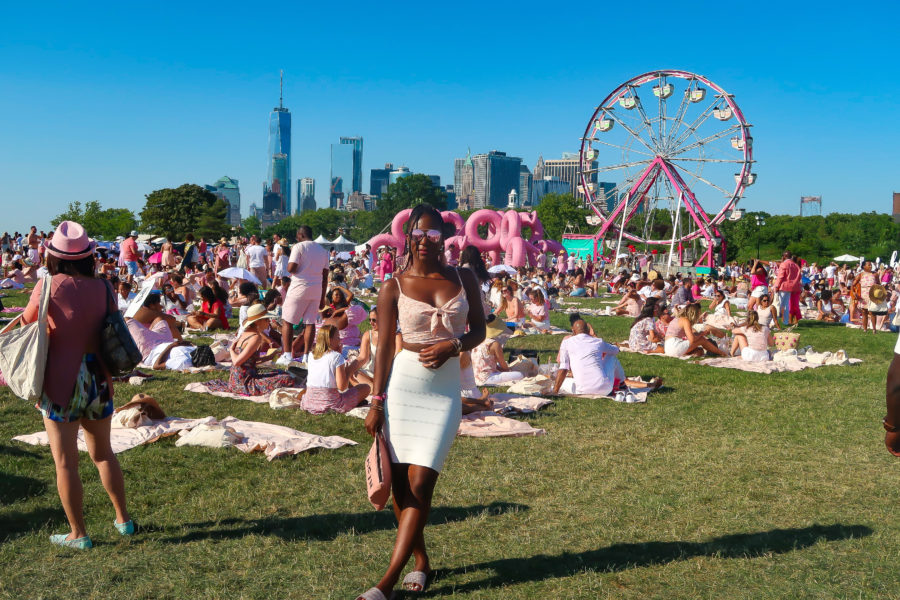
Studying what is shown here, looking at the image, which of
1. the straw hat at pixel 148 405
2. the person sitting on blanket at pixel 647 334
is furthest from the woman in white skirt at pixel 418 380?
the person sitting on blanket at pixel 647 334

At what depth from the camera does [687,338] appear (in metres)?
11.3

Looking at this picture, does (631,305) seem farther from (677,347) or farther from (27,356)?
(27,356)

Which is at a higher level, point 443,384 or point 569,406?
point 443,384

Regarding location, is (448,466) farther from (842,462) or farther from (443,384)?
(842,462)

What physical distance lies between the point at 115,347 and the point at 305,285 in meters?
5.41

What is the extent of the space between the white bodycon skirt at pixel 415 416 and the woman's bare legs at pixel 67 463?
167 centimetres

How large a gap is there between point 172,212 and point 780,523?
7867 cm

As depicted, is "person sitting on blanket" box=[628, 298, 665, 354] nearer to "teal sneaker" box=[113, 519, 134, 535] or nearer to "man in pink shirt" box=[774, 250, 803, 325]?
"man in pink shirt" box=[774, 250, 803, 325]

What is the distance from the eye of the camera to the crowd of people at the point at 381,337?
3320mm

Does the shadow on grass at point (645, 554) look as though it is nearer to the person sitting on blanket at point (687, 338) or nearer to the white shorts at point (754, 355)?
the white shorts at point (754, 355)

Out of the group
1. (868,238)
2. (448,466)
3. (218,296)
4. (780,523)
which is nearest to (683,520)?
(780,523)

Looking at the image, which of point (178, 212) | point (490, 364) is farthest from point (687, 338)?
point (178, 212)

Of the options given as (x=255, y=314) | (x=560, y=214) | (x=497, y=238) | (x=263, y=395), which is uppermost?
(x=560, y=214)

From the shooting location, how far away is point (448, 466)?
5.46 meters
